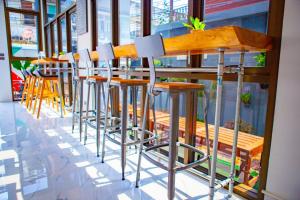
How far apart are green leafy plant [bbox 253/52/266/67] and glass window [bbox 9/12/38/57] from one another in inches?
263

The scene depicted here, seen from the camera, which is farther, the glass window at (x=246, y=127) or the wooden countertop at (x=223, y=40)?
the glass window at (x=246, y=127)

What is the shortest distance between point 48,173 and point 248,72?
1.87m

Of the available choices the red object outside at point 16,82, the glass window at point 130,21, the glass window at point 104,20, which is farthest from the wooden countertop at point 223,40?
the red object outside at point 16,82

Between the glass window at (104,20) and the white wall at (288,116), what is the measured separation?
2557 millimetres

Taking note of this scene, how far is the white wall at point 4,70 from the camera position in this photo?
233 inches

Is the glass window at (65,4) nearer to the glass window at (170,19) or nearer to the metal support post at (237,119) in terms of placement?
the glass window at (170,19)

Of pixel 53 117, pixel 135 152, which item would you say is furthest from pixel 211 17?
pixel 53 117

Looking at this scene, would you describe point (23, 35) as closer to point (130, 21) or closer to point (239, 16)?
point (130, 21)

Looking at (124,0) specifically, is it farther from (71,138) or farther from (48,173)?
(48,173)

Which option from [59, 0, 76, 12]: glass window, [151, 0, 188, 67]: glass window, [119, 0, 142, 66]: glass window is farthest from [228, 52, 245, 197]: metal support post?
[59, 0, 76, 12]: glass window

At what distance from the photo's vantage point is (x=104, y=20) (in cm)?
352

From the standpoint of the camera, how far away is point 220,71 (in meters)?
1.27

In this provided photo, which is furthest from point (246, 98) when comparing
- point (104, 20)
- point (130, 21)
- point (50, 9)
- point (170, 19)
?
point (50, 9)

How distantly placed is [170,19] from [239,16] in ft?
2.64
